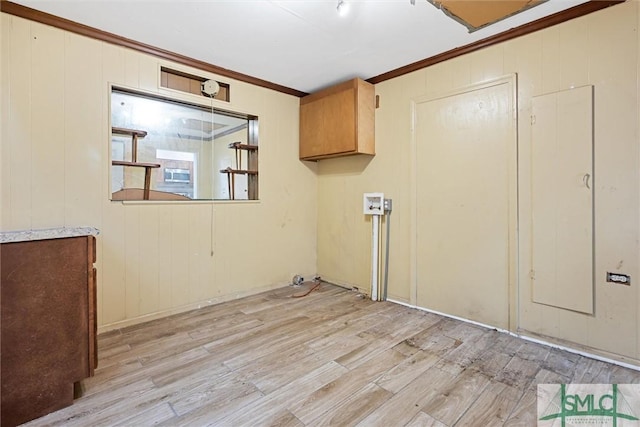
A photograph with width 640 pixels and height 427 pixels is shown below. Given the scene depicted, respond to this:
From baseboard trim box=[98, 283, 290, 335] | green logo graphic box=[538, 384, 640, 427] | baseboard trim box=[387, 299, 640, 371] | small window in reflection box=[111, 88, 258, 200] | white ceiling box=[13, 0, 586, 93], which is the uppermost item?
white ceiling box=[13, 0, 586, 93]

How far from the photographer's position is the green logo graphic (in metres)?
1.50

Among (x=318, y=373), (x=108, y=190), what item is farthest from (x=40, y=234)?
(x=318, y=373)

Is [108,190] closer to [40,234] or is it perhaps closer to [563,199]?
[40,234]

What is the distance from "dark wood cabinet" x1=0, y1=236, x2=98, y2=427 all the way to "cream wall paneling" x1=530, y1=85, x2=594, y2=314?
305 cm

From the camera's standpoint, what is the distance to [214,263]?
3162mm

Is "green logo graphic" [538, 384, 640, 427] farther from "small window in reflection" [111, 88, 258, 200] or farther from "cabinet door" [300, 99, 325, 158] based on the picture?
"small window in reflection" [111, 88, 258, 200]

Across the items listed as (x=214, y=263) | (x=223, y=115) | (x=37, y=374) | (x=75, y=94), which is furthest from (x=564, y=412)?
(x=75, y=94)

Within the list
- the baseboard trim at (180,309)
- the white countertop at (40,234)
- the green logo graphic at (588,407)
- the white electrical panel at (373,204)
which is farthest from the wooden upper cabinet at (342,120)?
the green logo graphic at (588,407)

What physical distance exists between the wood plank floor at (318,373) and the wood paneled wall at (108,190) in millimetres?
423

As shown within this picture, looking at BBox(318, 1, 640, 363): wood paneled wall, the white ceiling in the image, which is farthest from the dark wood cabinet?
BBox(318, 1, 640, 363): wood paneled wall

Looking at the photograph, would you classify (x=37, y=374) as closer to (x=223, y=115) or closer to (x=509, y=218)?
(x=223, y=115)

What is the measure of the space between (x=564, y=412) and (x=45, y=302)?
272 centimetres

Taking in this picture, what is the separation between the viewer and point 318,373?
191 cm

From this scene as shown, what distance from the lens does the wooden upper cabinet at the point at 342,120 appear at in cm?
324
